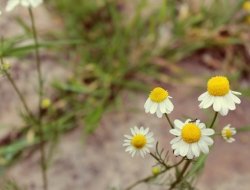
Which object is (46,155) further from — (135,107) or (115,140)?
(135,107)

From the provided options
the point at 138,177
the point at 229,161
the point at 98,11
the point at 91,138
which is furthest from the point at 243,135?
the point at 98,11

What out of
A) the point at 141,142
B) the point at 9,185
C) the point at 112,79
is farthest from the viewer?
the point at 112,79

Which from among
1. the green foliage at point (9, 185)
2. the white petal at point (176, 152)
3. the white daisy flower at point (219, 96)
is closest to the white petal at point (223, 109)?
the white daisy flower at point (219, 96)

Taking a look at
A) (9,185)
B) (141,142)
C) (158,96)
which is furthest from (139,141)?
(9,185)

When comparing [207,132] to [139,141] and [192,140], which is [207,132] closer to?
[192,140]

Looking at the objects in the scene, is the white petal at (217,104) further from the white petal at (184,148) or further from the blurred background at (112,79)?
the blurred background at (112,79)

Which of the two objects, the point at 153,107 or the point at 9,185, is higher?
the point at 153,107

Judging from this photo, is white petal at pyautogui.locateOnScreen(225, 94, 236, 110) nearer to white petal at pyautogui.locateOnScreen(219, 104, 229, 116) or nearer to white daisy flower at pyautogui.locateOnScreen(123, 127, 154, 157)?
white petal at pyautogui.locateOnScreen(219, 104, 229, 116)
